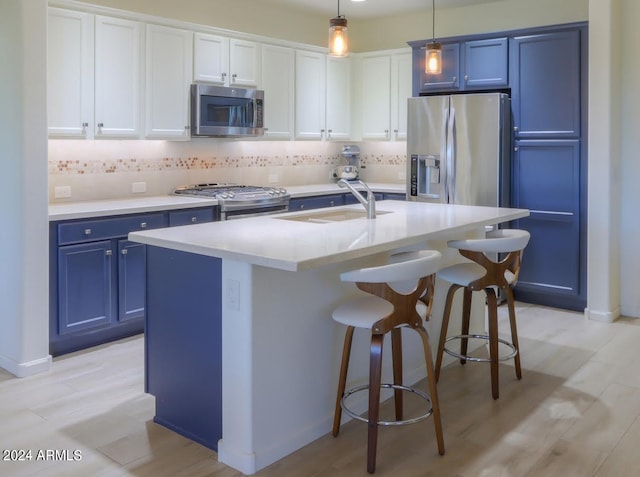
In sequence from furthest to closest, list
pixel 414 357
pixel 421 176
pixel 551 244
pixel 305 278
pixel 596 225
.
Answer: pixel 421 176
pixel 551 244
pixel 596 225
pixel 414 357
pixel 305 278

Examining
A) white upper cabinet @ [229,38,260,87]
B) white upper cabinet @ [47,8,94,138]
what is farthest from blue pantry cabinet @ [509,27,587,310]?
white upper cabinet @ [47,8,94,138]

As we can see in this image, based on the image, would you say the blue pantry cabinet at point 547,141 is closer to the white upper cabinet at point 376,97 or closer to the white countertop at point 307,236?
the white upper cabinet at point 376,97

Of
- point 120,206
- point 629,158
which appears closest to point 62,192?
point 120,206

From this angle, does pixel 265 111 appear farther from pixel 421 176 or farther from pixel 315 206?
pixel 421 176

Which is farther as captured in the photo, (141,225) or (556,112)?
(556,112)

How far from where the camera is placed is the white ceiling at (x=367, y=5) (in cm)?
607

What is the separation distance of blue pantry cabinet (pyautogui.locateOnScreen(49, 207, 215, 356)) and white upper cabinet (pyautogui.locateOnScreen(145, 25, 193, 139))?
0.82 meters

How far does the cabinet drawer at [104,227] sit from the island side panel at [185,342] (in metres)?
1.20

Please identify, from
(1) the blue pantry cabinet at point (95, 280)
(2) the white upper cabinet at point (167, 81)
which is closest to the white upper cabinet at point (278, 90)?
(2) the white upper cabinet at point (167, 81)

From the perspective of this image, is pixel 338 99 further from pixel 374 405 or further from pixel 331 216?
pixel 374 405

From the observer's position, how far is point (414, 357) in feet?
12.2

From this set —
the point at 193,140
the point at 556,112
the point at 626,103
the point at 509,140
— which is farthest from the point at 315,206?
the point at 626,103

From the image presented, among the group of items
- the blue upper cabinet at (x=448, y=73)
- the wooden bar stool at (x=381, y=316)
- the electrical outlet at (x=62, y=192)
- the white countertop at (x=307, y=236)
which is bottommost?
the wooden bar stool at (x=381, y=316)

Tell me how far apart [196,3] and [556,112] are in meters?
3.19
